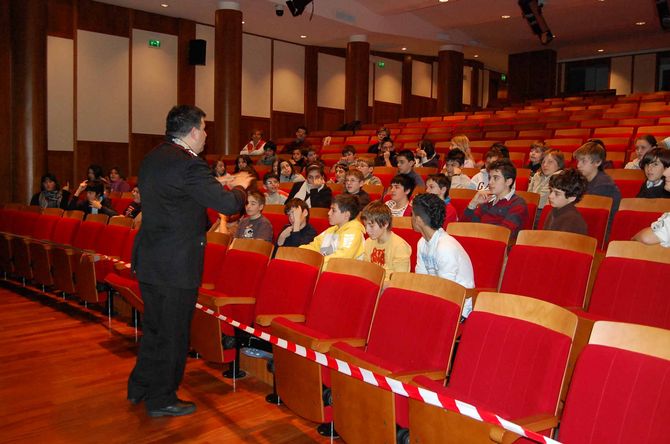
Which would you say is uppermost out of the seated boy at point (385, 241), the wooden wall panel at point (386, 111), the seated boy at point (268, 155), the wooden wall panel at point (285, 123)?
the wooden wall panel at point (386, 111)

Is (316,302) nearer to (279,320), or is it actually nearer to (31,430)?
(279,320)

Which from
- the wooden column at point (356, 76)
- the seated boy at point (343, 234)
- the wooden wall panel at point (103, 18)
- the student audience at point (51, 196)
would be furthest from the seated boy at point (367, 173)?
the wooden column at point (356, 76)

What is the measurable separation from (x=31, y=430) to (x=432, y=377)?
5.72 feet

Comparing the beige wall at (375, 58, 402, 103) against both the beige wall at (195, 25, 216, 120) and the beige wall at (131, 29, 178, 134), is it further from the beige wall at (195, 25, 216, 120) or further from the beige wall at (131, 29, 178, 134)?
the beige wall at (131, 29, 178, 134)

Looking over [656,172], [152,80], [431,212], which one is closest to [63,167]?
[152,80]

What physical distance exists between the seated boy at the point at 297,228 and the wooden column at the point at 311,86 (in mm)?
9713

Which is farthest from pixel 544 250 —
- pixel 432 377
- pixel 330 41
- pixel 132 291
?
pixel 330 41

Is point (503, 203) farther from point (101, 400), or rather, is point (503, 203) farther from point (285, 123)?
point (285, 123)

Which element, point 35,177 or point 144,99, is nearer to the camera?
point 35,177

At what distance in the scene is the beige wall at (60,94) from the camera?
924 centimetres

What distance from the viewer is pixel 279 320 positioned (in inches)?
94.3

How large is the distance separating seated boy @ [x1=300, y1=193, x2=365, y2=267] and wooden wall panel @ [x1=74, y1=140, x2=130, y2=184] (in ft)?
24.7

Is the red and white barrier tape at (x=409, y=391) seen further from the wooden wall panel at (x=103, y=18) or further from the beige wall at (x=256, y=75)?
the beige wall at (x=256, y=75)

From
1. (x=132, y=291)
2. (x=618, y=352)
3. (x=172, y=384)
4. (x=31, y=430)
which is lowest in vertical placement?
(x=31, y=430)
